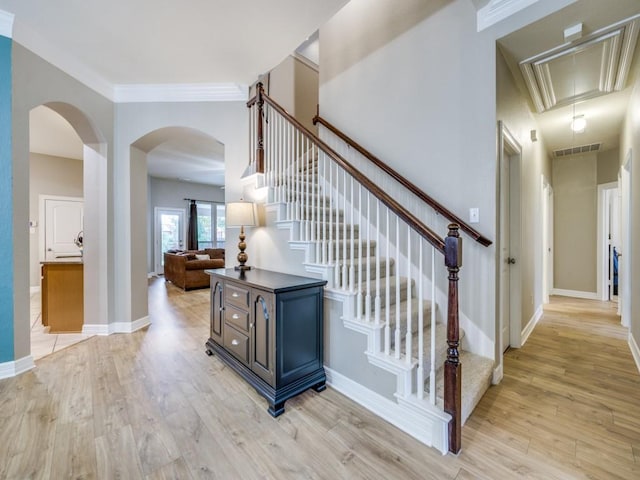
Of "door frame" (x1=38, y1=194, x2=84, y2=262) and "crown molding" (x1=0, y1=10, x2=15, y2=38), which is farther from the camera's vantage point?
"door frame" (x1=38, y1=194, x2=84, y2=262)

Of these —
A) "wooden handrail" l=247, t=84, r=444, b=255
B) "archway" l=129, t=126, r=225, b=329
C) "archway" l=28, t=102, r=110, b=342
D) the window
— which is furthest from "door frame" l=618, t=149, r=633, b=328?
the window

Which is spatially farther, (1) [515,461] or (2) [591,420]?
(2) [591,420]

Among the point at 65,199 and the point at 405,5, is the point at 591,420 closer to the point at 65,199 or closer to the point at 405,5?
the point at 405,5

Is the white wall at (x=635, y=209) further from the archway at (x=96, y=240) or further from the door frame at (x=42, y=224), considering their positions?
the door frame at (x=42, y=224)

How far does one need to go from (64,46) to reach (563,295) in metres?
8.08

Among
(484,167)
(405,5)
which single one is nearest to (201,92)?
(405,5)

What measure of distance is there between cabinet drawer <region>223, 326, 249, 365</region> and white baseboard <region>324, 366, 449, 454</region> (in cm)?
72

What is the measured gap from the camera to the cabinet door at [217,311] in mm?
2617

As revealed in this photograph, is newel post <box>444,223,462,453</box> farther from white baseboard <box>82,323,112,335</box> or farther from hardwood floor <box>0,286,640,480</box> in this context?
white baseboard <box>82,323,112,335</box>

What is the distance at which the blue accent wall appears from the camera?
235 centimetres

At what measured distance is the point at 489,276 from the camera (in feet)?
7.07

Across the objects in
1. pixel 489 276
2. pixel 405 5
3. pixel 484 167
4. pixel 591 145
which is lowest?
pixel 489 276

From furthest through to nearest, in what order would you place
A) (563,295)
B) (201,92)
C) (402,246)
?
(563,295), (201,92), (402,246)

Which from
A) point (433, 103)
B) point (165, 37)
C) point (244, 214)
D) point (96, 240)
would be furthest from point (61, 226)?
point (433, 103)
